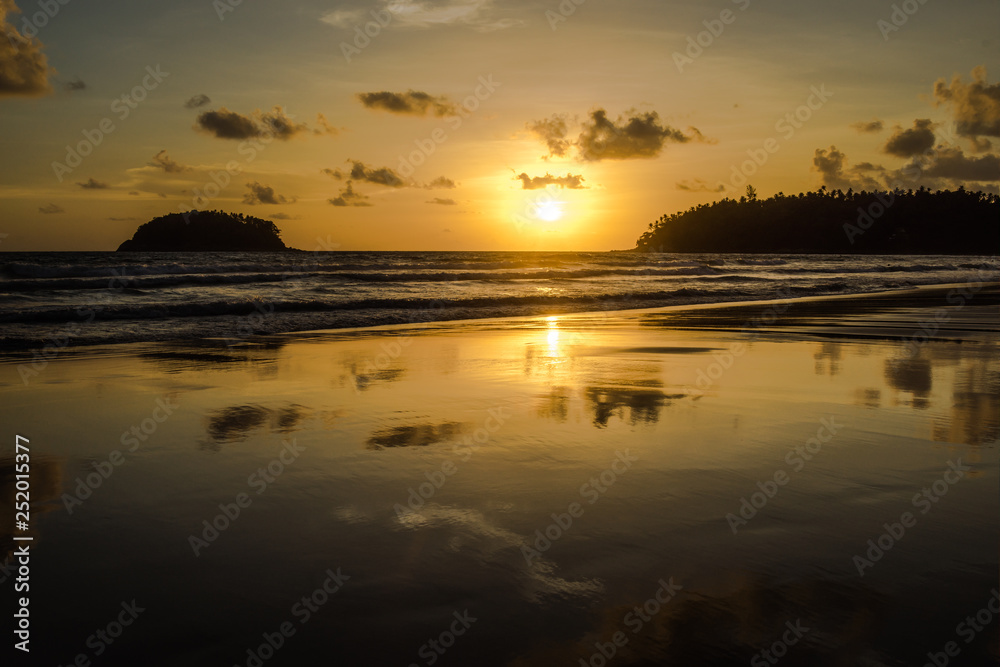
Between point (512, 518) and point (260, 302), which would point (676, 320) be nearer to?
point (260, 302)

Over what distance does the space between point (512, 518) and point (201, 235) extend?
412ft

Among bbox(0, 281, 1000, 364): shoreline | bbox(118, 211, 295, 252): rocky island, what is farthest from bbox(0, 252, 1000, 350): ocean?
bbox(118, 211, 295, 252): rocky island

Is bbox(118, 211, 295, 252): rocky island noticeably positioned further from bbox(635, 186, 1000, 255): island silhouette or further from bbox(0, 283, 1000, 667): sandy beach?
bbox(0, 283, 1000, 667): sandy beach

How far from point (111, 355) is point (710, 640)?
1081 centimetres

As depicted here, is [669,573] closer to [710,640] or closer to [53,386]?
[710,640]

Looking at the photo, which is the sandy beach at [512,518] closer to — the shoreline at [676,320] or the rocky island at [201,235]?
A: the shoreline at [676,320]

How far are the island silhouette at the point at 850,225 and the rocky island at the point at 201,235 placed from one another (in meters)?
98.8

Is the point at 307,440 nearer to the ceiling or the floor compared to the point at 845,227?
nearer to the floor

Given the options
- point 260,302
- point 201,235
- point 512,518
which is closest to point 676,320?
point 260,302

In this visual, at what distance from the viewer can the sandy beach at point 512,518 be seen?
270 cm

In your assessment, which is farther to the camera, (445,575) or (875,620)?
(445,575)

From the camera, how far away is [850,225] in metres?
131

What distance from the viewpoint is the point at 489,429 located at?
19.1 feet

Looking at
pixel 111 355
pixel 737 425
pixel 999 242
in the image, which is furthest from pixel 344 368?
pixel 999 242
